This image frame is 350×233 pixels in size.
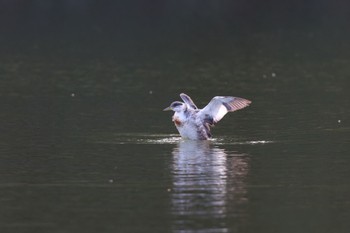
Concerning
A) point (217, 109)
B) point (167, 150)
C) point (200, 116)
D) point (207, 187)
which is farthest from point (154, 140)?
point (207, 187)

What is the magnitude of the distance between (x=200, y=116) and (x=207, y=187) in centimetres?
555

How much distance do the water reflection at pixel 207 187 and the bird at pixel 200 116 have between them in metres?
0.49

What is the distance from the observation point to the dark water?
17.1m

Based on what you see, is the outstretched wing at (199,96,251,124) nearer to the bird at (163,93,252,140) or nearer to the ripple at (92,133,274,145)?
the bird at (163,93,252,140)

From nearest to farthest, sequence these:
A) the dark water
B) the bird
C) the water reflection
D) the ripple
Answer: the water reflection
the dark water
the ripple
the bird

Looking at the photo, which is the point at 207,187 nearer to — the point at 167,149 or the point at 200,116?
the point at 167,149

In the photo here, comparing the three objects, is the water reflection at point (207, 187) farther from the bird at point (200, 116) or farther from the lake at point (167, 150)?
the bird at point (200, 116)

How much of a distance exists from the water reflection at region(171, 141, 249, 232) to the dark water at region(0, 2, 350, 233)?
0.03 meters

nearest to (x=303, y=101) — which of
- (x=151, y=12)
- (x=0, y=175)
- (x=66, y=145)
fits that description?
(x=66, y=145)

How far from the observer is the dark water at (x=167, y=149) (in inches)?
672

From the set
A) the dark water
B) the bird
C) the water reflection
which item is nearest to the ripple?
the dark water

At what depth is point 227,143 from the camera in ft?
77.3

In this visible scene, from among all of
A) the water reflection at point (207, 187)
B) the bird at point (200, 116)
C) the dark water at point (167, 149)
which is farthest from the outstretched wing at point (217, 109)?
the water reflection at point (207, 187)

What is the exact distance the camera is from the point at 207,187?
1888cm
